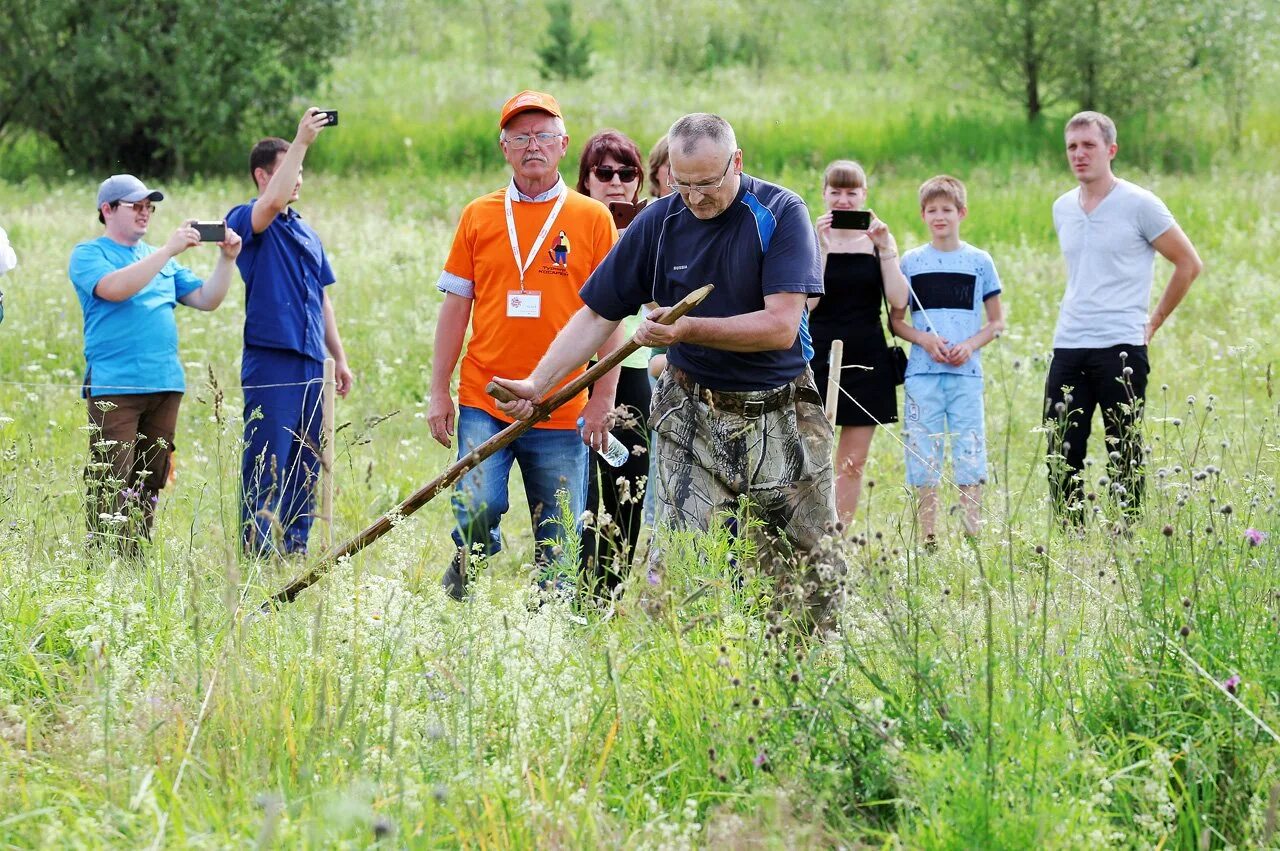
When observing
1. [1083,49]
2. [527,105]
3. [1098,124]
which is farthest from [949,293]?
[1083,49]

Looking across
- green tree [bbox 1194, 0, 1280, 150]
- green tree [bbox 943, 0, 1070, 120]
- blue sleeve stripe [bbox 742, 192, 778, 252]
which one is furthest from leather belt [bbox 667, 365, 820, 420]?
green tree [bbox 943, 0, 1070, 120]

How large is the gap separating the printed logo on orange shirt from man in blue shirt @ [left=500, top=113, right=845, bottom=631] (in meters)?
0.66

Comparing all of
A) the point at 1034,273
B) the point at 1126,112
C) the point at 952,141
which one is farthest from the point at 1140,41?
the point at 1034,273

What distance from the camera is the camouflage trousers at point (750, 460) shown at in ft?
15.9

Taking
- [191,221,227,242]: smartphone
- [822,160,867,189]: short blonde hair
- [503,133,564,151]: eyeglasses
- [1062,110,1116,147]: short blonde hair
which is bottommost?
[191,221,227,242]: smartphone

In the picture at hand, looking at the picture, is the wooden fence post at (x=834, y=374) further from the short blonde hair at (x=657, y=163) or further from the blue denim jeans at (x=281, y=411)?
the blue denim jeans at (x=281, y=411)

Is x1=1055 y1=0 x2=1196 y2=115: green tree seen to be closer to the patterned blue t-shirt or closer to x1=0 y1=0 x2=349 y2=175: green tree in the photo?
x1=0 y1=0 x2=349 y2=175: green tree

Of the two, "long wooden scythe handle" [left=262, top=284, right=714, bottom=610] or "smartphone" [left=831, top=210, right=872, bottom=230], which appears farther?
"smartphone" [left=831, top=210, right=872, bottom=230]

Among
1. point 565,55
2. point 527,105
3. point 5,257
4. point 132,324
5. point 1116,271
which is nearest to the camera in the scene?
point 527,105

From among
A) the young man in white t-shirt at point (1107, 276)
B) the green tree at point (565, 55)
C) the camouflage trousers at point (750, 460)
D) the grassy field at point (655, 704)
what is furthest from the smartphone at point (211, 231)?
the green tree at point (565, 55)

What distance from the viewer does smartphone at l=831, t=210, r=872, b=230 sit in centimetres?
681

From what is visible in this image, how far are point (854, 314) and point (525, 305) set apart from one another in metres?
2.07

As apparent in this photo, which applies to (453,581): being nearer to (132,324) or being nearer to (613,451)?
(613,451)

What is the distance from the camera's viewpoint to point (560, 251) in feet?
18.5
